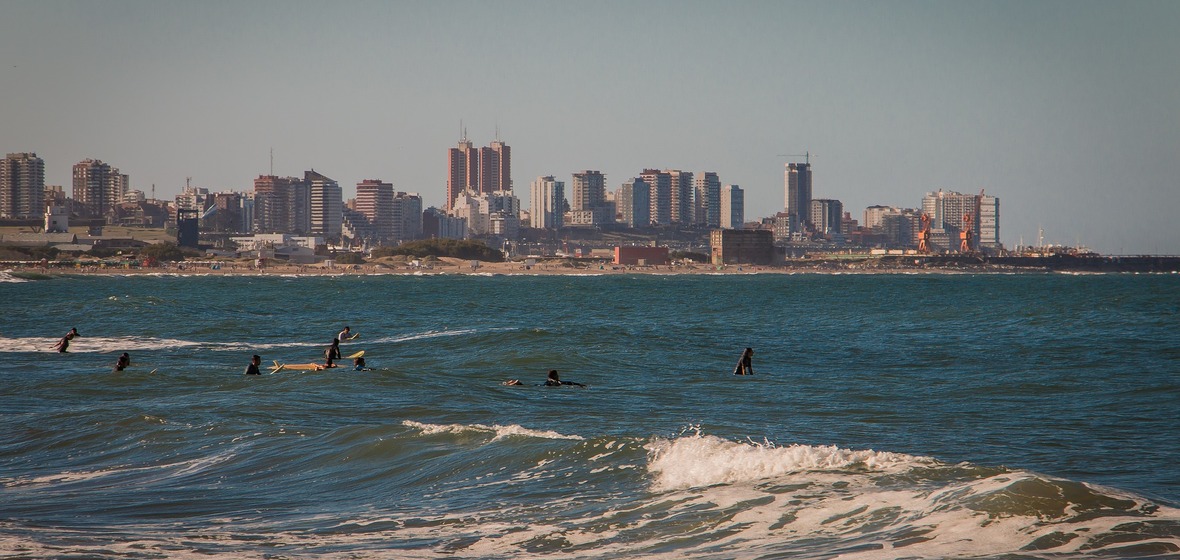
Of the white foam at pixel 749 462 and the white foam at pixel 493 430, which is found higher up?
the white foam at pixel 749 462

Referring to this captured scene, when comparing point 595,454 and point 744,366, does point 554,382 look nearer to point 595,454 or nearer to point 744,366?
point 744,366

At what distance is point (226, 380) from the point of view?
926 inches

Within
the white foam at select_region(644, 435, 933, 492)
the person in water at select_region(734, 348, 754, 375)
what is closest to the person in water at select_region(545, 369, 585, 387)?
the person in water at select_region(734, 348, 754, 375)

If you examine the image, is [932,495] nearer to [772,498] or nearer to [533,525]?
[772,498]

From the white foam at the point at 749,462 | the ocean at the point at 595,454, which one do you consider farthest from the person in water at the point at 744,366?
the white foam at the point at 749,462

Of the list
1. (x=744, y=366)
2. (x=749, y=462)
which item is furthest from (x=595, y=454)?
(x=744, y=366)

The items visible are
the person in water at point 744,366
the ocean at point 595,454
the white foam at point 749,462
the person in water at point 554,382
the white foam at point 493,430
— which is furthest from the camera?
the person in water at point 744,366

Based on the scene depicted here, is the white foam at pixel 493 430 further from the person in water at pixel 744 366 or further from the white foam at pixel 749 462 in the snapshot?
the person in water at pixel 744 366

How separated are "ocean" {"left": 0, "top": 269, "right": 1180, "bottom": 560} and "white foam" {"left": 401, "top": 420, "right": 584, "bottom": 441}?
0.23 ft

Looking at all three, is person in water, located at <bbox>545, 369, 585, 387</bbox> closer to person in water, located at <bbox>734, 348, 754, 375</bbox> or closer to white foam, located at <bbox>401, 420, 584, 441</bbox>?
person in water, located at <bbox>734, 348, 754, 375</bbox>

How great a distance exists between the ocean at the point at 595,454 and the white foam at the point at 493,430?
0.07 m

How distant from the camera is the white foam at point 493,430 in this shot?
618 inches

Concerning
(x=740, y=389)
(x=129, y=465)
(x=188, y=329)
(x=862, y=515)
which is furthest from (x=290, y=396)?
(x=188, y=329)

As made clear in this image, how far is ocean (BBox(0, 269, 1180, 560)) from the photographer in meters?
10.3
